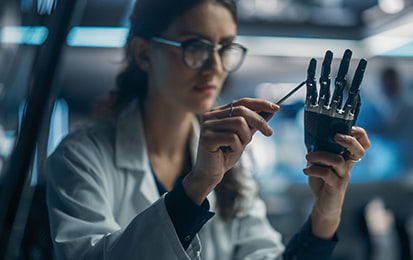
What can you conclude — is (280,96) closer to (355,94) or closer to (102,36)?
(355,94)

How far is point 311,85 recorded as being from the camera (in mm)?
539

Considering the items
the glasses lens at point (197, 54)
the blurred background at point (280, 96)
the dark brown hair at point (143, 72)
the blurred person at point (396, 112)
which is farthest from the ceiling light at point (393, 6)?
the glasses lens at point (197, 54)

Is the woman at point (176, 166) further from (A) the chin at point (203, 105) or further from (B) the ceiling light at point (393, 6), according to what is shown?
(B) the ceiling light at point (393, 6)

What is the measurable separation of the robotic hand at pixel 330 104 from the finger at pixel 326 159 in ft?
0.07

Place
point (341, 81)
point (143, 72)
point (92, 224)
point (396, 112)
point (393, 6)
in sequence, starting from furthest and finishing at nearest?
1. point (396, 112)
2. point (393, 6)
3. point (143, 72)
4. point (92, 224)
5. point (341, 81)

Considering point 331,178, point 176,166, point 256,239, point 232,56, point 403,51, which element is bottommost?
point 256,239

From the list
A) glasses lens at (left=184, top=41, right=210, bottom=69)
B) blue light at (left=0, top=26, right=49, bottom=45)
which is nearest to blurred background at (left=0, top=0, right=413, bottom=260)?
blue light at (left=0, top=26, right=49, bottom=45)

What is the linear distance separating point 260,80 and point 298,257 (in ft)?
8.78

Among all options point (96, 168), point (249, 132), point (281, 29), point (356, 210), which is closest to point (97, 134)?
point (96, 168)

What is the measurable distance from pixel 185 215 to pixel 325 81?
214 millimetres

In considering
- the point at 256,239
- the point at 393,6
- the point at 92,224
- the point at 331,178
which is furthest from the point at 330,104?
the point at 393,6

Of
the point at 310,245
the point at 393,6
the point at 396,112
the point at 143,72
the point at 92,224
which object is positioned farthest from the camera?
the point at 396,112

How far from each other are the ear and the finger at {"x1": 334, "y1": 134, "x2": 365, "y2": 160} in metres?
0.36

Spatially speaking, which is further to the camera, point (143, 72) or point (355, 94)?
point (143, 72)
